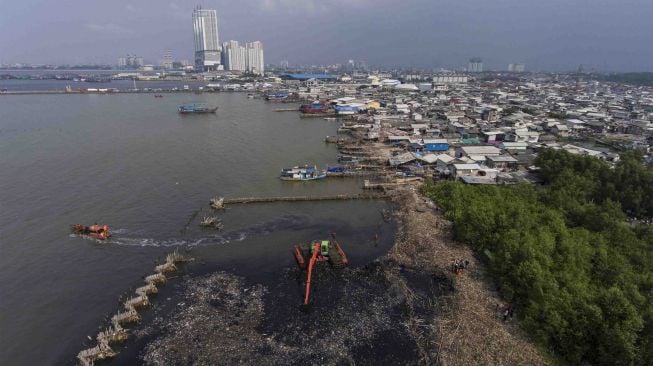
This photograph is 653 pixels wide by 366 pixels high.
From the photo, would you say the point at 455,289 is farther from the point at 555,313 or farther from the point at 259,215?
the point at 259,215

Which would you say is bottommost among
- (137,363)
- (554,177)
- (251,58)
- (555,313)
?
(137,363)

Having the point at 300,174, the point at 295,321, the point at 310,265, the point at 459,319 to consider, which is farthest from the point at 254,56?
the point at 459,319

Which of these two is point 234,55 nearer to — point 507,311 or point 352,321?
point 352,321

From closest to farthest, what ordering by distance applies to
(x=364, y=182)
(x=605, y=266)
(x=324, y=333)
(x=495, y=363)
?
1. (x=495, y=363)
2. (x=324, y=333)
3. (x=605, y=266)
4. (x=364, y=182)

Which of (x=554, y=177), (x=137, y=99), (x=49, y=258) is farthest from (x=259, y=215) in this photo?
(x=137, y=99)

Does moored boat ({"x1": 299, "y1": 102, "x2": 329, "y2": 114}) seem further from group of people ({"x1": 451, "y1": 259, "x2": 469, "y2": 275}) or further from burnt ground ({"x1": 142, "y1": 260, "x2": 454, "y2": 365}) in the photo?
group of people ({"x1": 451, "y1": 259, "x2": 469, "y2": 275})

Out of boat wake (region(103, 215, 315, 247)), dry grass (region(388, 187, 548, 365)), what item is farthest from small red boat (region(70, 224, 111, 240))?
dry grass (region(388, 187, 548, 365))

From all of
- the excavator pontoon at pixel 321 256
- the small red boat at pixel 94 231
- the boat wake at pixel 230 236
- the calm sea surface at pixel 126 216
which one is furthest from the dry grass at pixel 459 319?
the small red boat at pixel 94 231

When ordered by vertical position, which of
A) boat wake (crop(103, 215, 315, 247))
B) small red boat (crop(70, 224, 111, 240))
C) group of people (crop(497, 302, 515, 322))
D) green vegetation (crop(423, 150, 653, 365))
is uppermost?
green vegetation (crop(423, 150, 653, 365))

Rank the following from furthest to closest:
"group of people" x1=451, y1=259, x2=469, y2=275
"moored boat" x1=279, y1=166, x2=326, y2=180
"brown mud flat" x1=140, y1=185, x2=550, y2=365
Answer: "moored boat" x1=279, y1=166, x2=326, y2=180
"group of people" x1=451, y1=259, x2=469, y2=275
"brown mud flat" x1=140, y1=185, x2=550, y2=365
